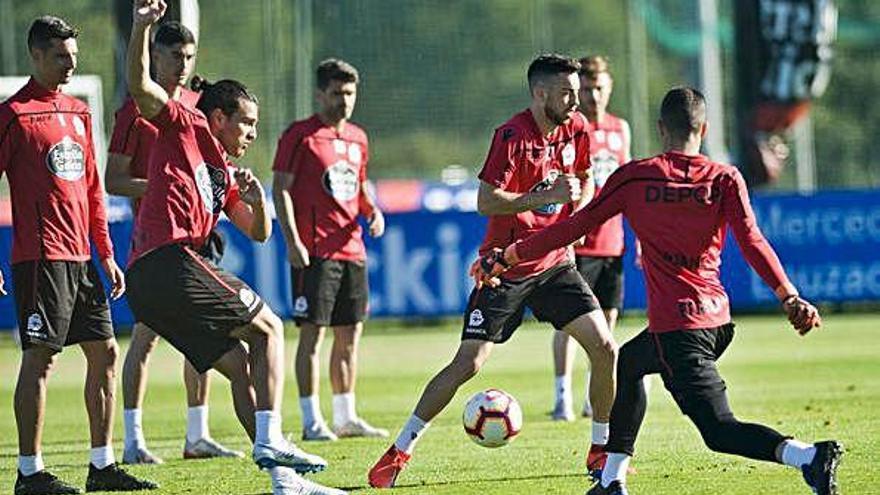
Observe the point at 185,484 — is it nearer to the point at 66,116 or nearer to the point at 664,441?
the point at 66,116

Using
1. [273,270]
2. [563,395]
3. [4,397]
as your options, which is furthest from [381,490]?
[273,270]

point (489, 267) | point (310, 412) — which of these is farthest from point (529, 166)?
point (310, 412)

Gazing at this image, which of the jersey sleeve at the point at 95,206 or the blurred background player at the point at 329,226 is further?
the blurred background player at the point at 329,226

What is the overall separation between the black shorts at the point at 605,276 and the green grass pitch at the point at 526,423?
0.86m

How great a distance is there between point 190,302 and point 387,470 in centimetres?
158

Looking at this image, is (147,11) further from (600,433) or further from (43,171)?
(600,433)

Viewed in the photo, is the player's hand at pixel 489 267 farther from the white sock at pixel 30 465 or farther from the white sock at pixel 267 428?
the white sock at pixel 30 465

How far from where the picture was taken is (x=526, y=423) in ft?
44.4

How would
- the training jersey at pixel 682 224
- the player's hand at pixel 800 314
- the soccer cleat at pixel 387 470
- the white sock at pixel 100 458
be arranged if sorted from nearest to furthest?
1. the player's hand at pixel 800 314
2. the training jersey at pixel 682 224
3. the soccer cleat at pixel 387 470
4. the white sock at pixel 100 458

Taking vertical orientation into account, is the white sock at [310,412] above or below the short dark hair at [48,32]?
below

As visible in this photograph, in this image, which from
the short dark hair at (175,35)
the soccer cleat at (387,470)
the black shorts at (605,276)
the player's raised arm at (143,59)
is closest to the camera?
the player's raised arm at (143,59)

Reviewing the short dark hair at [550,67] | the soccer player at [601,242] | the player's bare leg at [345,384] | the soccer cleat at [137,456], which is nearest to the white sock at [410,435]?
the short dark hair at [550,67]

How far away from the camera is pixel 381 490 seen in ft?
33.2

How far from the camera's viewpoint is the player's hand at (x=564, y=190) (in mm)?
9789
